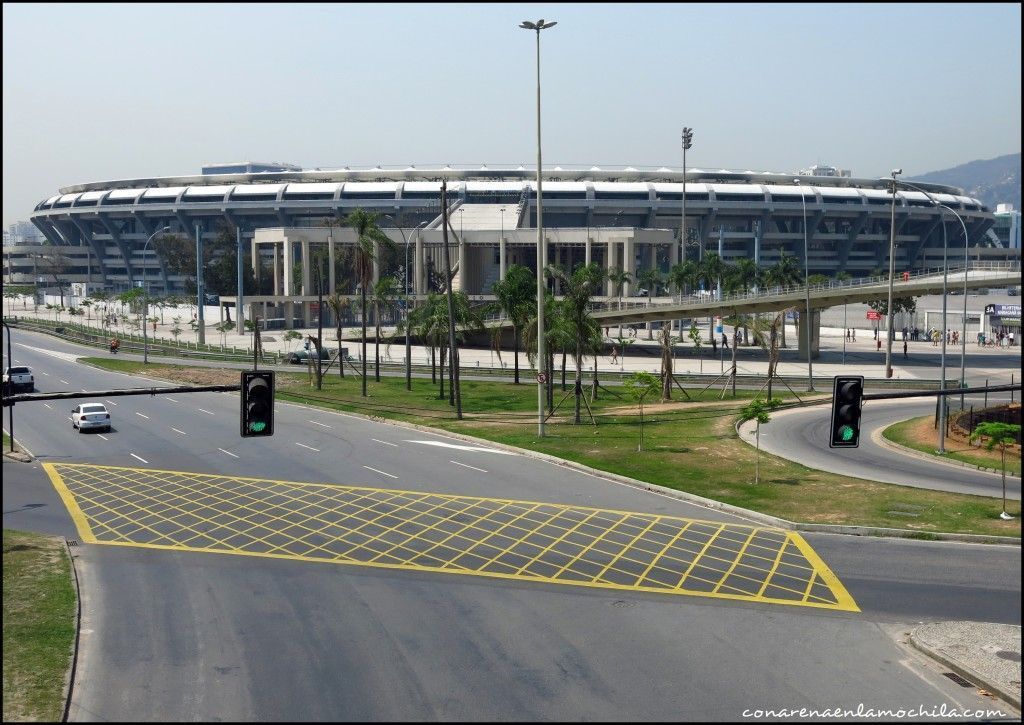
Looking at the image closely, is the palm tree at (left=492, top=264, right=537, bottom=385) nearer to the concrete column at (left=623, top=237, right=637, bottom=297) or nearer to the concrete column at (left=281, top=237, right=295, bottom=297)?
the concrete column at (left=623, top=237, right=637, bottom=297)

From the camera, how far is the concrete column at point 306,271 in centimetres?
12094

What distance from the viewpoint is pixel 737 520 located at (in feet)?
103

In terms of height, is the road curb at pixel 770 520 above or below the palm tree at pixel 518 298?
below

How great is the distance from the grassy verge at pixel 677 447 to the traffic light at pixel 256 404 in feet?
61.1

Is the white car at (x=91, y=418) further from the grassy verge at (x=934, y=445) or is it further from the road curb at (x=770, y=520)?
the grassy verge at (x=934, y=445)

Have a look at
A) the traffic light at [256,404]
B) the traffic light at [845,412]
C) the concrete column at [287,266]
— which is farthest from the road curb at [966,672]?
the concrete column at [287,266]

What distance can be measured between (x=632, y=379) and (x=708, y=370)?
3155 cm

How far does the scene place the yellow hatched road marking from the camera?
25.0m

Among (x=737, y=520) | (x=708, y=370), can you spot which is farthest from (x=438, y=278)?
(x=737, y=520)

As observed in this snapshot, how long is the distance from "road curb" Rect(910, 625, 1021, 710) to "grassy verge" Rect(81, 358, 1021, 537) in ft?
30.8

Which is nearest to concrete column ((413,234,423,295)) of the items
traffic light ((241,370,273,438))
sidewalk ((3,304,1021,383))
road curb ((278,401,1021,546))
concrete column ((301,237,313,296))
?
sidewalk ((3,304,1021,383))

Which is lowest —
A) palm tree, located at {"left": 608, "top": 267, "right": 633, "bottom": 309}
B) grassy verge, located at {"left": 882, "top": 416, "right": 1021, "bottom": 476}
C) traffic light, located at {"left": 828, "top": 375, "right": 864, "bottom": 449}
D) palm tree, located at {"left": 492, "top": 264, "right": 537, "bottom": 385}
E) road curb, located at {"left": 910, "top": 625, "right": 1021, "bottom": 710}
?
road curb, located at {"left": 910, "top": 625, "right": 1021, "bottom": 710}

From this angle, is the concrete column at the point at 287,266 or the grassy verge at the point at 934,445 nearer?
the grassy verge at the point at 934,445

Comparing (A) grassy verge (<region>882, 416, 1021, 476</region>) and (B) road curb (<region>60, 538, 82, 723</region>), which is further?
(A) grassy verge (<region>882, 416, 1021, 476</region>)
